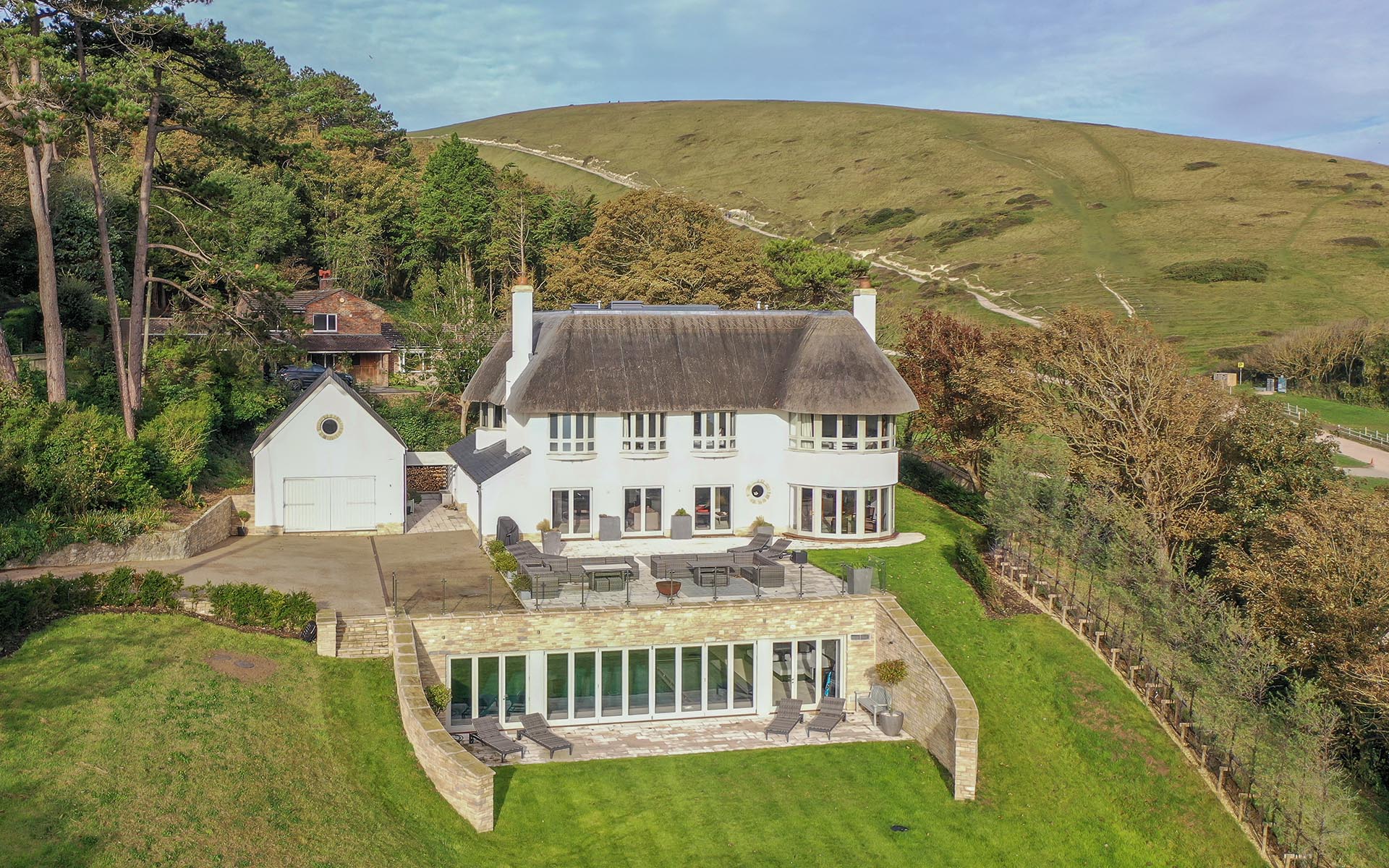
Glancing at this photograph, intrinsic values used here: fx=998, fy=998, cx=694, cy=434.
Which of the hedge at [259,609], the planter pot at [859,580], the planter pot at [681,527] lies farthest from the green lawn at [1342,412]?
the hedge at [259,609]

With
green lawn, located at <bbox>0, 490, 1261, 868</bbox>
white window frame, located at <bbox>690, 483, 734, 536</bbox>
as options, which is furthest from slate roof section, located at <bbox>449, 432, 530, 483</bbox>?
green lawn, located at <bbox>0, 490, 1261, 868</bbox>

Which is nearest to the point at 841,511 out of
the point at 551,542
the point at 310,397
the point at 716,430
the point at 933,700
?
the point at 716,430

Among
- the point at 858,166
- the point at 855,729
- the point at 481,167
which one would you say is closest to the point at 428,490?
the point at 855,729

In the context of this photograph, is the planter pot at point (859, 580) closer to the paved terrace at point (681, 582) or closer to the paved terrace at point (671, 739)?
the paved terrace at point (681, 582)

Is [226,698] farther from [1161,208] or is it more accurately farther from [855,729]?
[1161,208]

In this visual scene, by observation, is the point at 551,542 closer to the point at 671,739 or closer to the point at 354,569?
the point at 354,569

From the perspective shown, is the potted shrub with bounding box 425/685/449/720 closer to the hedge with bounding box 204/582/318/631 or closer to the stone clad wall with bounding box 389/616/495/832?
the stone clad wall with bounding box 389/616/495/832
